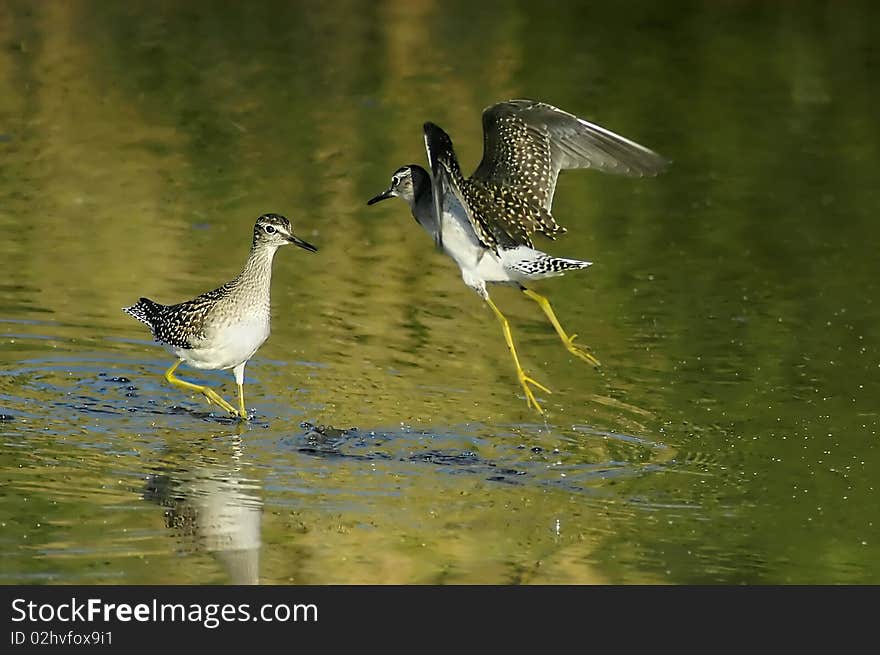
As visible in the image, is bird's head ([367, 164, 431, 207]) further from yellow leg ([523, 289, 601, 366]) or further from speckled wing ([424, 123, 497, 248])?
yellow leg ([523, 289, 601, 366])

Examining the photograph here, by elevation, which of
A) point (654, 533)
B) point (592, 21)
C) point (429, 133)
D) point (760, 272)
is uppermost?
point (592, 21)

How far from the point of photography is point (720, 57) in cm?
2339

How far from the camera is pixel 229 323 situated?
11.2 m

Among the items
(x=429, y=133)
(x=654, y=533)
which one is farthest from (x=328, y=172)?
(x=654, y=533)

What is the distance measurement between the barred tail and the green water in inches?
12.3

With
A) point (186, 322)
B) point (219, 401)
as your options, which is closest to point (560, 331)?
point (219, 401)

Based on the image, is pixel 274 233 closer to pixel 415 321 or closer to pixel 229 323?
pixel 229 323

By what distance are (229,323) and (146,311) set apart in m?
1.00

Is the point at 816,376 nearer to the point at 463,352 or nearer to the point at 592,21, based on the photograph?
the point at 463,352

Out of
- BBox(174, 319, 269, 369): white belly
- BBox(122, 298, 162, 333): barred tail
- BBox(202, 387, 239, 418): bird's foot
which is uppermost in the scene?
BBox(122, 298, 162, 333): barred tail

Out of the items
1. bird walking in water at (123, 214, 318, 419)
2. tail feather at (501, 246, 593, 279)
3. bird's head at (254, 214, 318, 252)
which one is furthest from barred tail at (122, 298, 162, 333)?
tail feather at (501, 246, 593, 279)

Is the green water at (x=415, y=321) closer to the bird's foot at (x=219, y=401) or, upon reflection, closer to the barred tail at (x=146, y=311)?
the bird's foot at (x=219, y=401)

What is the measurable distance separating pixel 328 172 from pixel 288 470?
7.62 metres

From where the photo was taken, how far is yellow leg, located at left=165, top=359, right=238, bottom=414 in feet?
37.0
